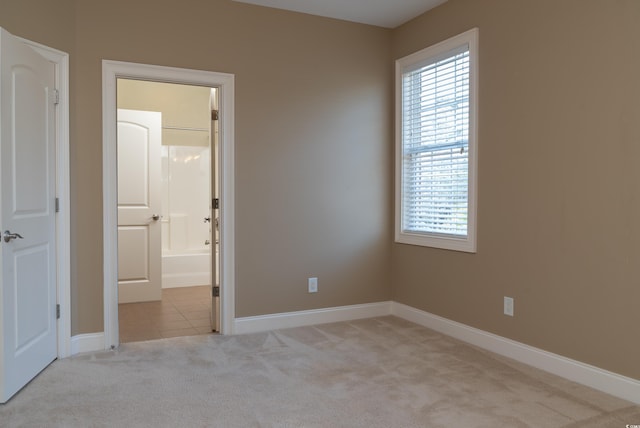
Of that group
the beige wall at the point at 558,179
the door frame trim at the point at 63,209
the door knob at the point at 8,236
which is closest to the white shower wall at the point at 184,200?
the door frame trim at the point at 63,209

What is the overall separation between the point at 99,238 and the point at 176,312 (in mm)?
1576

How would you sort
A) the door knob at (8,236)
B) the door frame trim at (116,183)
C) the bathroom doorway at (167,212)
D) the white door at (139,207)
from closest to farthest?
the door knob at (8,236)
the door frame trim at (116,183)
the bathroom doorway at (167,212)
the white door at (139,207)

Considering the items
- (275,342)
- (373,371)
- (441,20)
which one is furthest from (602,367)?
(441,20)

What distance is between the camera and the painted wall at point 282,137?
3.47m

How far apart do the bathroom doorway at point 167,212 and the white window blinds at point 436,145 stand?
69.1 inches

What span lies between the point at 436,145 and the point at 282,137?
4.33ft

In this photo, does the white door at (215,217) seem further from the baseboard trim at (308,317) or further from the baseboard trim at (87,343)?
the baseboard trim at (87,343)

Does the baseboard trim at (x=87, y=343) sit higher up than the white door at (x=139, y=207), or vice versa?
the white door at (x=139, y=207)

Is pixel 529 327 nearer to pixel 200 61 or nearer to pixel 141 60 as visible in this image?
pixel 200 61

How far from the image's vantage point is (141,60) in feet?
11.8

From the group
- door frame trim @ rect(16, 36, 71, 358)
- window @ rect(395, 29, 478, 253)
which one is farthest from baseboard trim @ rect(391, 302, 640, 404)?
door frame trim @ rect(16, 36, 71, 358)

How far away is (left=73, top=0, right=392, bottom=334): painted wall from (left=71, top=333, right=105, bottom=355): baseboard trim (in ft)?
0.16

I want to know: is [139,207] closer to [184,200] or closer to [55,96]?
[184,200]

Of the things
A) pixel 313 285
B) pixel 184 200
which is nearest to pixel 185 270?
pixel 184 200
